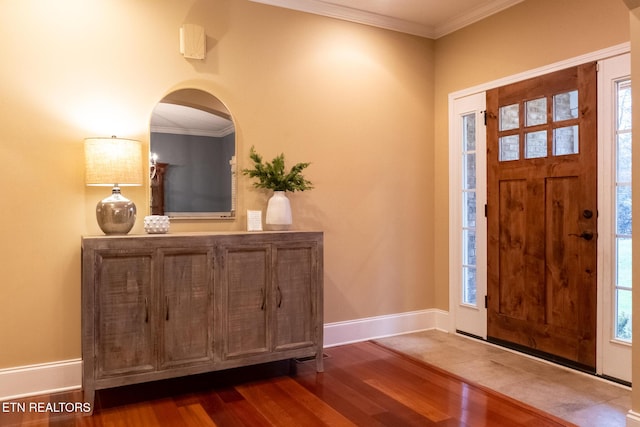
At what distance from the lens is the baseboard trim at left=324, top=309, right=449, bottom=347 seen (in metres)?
3.88

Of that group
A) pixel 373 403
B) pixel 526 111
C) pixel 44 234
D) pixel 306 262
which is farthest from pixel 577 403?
pixel 44 234

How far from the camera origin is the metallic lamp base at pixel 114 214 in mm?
2793

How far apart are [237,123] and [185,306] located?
1409 millimetres

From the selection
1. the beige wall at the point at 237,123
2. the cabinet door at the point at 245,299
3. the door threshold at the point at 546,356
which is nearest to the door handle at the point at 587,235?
the door threshold at the point at 546,356

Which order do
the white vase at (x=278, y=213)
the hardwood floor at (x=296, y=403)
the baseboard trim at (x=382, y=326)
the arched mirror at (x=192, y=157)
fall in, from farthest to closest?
the baseboard trim at (x=382, y=326)
the white vase at (x=278, y=213)
the arched mirror at (x=192, y=157)
the hardwood floor at (x=296, y=403)

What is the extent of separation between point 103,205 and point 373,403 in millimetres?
1978

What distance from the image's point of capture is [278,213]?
335 centimetres

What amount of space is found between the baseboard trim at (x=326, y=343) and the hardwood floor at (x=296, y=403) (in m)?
0.09

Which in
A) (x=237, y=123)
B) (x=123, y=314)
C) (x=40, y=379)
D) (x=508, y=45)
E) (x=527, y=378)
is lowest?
(x=527, y=378)

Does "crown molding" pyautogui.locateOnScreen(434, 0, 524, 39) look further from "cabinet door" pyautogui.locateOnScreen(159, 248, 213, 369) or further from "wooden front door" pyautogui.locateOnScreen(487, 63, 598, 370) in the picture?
"cabinet door" pyautogui.locateOnScreen(159, 248, 213, 369)

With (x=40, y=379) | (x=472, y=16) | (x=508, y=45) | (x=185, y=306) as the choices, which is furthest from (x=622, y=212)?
(x=40, y=379)

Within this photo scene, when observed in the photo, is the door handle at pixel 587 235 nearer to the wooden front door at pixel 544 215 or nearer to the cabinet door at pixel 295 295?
the wooden front door at pixel 544 215

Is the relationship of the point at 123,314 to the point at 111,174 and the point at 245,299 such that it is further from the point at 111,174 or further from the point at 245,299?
the point at 111,174

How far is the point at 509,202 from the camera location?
372 cm
